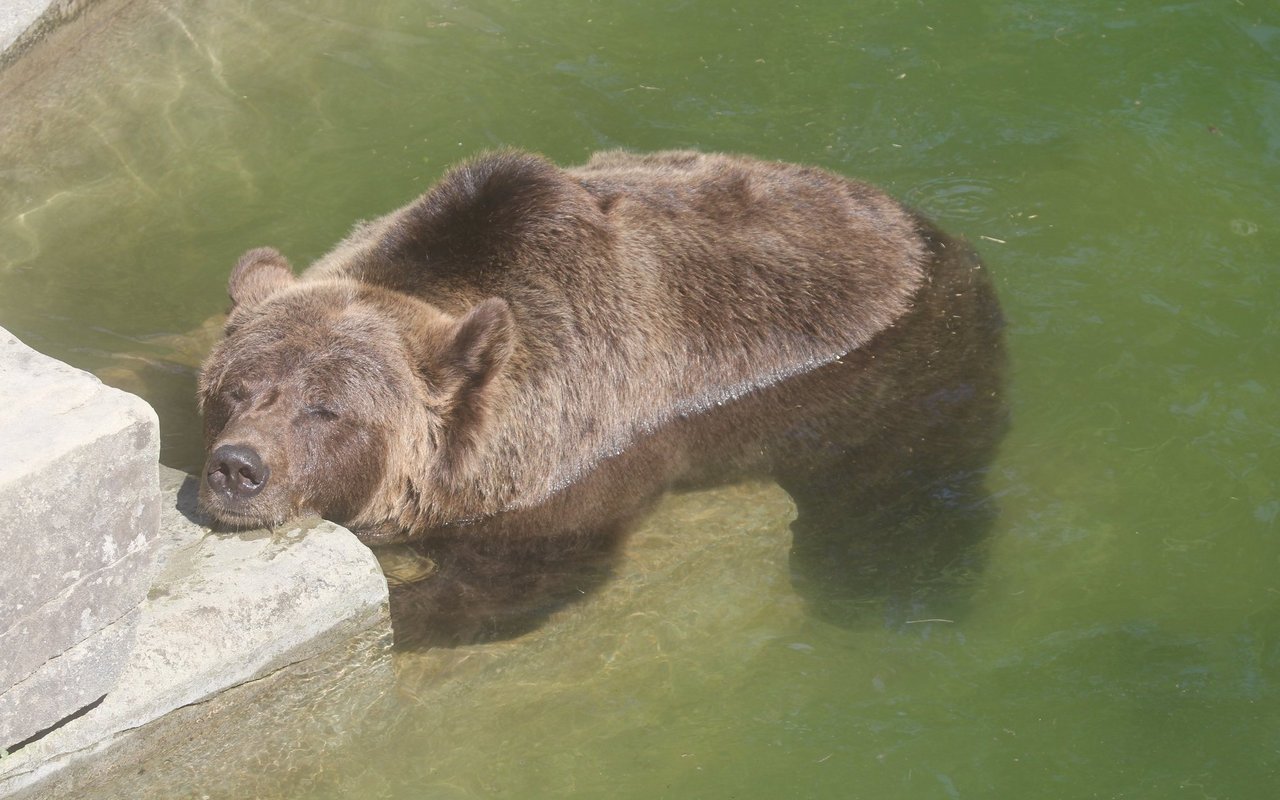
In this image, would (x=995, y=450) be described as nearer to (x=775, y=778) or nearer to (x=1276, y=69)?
(x=775, y=778)

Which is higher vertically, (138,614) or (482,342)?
(482,342)

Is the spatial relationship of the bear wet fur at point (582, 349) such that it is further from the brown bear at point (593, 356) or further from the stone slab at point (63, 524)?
the stone slab at point (63, 524)

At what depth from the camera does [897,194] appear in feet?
27.5

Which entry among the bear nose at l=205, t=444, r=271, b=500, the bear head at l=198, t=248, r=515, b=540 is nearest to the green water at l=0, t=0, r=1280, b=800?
the bear head at l=198, t=248, r=515, b=540

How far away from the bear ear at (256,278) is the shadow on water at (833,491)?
1.31m

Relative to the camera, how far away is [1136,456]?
21.8 ft

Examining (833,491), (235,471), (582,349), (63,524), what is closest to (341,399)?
(235,471)

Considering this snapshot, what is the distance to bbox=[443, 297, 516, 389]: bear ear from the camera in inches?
230

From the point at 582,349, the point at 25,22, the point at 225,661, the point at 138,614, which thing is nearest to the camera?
the point at 138,614

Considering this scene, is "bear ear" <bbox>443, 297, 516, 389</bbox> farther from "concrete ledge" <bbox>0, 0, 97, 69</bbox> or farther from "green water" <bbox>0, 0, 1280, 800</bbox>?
"concrete ledge" <bbox>0, 0, 97, 69</bbox>

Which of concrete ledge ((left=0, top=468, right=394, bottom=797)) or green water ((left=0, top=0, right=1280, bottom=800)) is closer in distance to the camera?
concrete ledge ((left=0, top=468, right=394, bottom=797))

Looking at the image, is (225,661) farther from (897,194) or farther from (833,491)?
(897,194)

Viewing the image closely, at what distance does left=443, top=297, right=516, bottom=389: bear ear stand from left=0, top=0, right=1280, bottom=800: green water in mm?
1108

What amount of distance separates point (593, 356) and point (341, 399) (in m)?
1.28
